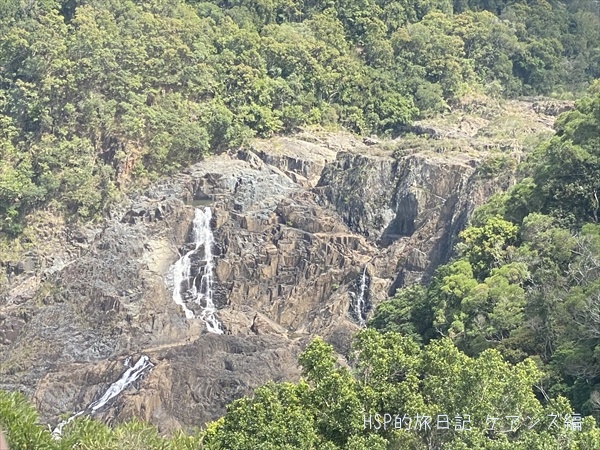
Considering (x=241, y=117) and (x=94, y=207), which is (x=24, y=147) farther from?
(x=241, y=117)

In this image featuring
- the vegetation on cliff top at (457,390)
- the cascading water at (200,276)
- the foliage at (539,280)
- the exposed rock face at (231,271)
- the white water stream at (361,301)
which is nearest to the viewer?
the vegetation on cliff top at (457,390)

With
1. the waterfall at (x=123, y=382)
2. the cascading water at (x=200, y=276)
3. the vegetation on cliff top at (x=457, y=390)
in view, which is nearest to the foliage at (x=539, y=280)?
the vegetation on cliff top at (x=457, y=390)

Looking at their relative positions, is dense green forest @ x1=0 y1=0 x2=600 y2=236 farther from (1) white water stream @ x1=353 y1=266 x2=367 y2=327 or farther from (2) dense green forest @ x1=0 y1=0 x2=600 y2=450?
(1) white water stream @ x1=353 y1=266 x2=367 y2=327

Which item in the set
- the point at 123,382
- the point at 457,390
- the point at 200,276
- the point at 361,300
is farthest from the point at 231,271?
the point at 457,390

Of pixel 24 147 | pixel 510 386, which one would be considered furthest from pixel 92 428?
pixel 24 147

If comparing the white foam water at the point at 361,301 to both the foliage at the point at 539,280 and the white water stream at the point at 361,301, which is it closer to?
the white water stream at the point at 361,301

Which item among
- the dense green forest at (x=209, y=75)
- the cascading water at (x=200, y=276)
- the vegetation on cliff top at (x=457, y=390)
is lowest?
the cascading water at (x=200, y=276)
